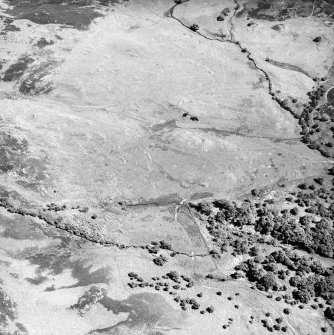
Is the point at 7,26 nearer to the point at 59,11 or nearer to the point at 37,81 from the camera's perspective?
the point at 59,11

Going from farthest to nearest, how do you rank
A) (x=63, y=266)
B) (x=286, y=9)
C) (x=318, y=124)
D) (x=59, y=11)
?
(x=286, y=9), (x=59, y=11), (x=318, y=124), (x=63, y=266)

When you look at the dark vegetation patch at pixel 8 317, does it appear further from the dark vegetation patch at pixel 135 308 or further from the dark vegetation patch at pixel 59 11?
the dark vegetation patch at pixel 59 11

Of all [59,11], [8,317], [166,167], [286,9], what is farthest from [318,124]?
[8,317]

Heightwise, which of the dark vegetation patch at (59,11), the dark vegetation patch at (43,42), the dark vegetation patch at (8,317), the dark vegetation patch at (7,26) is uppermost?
the dark vegetation patch at (59,11)

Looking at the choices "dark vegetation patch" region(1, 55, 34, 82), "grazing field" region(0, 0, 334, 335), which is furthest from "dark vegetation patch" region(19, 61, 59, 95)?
"dark vegetation patch" region(1, 55, 34, 82)

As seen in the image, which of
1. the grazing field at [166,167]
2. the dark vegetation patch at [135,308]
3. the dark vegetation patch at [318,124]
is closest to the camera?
the dark vegetation patch at [135,308]

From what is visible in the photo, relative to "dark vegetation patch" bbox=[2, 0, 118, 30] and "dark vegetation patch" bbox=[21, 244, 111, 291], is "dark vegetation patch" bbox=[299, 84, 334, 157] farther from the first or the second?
"dark vegetation patch" bbox=[2, 0, 118, 30]

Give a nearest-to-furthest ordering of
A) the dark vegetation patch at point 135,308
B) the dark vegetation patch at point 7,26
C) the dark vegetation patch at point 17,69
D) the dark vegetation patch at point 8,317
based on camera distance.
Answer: the dark vegetation patch at point 8,317 < the dark vegetation patch at point 135,308 < the dark vegetation patch at point 17,69 < the dark vegetation patch at point 7,26

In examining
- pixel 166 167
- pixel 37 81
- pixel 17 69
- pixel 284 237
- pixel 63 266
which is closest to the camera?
pixel 63 266

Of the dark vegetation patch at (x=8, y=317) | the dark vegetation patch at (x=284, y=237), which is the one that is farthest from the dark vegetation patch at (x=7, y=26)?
the dark vegetation patch at (x=8, y=317)
